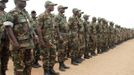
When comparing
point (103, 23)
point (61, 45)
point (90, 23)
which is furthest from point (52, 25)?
point (103, 23)

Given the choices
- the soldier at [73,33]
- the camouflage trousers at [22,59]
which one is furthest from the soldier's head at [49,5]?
the soldier at [73,33]

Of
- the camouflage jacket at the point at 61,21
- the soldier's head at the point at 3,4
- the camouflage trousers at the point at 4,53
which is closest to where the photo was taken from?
the camouflage trousers at the point at 4,53

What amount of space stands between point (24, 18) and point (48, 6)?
2.28 metres

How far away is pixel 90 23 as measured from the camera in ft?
52.0

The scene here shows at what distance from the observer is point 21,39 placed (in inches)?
265

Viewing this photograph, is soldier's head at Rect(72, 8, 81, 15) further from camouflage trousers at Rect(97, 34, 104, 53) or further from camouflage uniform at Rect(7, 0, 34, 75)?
camouflage uniform at Rect(7, 0, 34, 75)

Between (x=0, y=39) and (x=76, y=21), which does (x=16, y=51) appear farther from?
(x=76, y=21)

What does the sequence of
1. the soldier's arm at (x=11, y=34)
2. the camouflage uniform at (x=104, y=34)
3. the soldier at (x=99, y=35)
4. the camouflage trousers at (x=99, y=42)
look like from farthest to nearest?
the camouflage uniform at (x=104, y=34) < the camouflage trousers at (x=99, y=42) < the soldier at (x=99, y=35) < the soldier's arm at (x=11, y=34)

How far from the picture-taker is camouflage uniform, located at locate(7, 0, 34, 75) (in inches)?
265

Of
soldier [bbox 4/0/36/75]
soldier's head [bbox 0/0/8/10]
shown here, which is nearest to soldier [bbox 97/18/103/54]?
soldier's head [bbox 0/0/8/10]

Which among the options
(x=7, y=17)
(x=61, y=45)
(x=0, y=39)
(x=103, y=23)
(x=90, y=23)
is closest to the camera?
(x=7, y=17)

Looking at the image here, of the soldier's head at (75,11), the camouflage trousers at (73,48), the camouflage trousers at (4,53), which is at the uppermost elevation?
the soldier's head at (75,11)

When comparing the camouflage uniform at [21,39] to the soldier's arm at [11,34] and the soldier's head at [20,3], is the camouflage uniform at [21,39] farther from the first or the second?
the soldier's arm at [11,34]

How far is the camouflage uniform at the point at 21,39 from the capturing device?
673 centimetres
